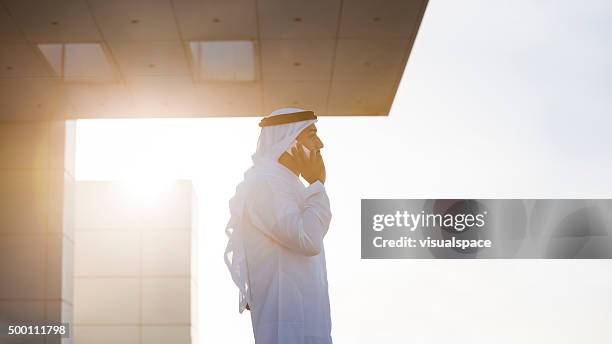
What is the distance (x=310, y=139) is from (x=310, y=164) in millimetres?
105

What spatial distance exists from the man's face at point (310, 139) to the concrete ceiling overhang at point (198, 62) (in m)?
5.36

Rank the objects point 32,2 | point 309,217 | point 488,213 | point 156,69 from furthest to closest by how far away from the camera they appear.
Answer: point 488,213 < point 156,69 < point 32,2 < point 309,217

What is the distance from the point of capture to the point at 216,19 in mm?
9375

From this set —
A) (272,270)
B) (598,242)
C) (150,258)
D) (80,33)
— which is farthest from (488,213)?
(272,270)

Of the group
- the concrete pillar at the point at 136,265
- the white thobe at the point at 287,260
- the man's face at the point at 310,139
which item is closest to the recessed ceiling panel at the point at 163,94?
the man's face at the point at 310,139

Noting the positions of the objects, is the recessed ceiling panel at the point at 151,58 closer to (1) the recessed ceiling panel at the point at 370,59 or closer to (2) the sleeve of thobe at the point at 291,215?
(1) the recessed ceiling panel at the point at 370,59

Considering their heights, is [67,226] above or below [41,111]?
below

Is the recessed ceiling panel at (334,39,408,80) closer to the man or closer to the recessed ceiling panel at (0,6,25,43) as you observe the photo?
the recessed ceiling panel at (0,6,25,43)

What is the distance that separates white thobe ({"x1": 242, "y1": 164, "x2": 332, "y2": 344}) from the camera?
3506 millimetres

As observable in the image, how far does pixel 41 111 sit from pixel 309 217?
9436 mm

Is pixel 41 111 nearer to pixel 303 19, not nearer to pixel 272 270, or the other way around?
pixel 303 19

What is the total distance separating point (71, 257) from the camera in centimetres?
1303

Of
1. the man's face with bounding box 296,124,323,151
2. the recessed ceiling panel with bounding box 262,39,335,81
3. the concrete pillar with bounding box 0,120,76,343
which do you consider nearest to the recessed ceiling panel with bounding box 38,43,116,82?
the recessed ceiling panel with bounding box 262,39,335,81

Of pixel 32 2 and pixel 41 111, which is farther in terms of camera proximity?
pixel 41 111
